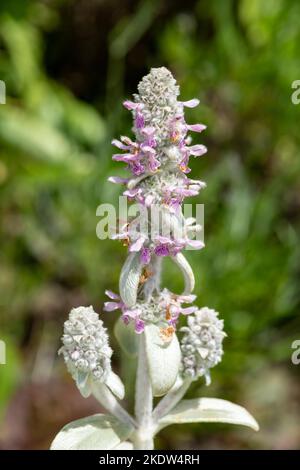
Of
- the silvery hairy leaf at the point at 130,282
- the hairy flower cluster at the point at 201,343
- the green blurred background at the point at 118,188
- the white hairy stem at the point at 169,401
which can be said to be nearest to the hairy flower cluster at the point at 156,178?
the silvery hairy leaf at the point at 130,282

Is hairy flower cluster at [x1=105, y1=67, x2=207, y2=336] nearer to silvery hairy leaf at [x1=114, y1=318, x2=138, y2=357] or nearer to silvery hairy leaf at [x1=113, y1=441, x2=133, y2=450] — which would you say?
silvery hairy leaf at [x1=114, y1=318, x2=138, y2=357]

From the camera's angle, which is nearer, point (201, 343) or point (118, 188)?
point (201, 343)

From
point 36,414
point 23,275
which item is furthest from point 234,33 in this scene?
point 36,414

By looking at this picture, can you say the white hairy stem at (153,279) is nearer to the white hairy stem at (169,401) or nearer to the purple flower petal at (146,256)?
the purple flower petal at (146,256)

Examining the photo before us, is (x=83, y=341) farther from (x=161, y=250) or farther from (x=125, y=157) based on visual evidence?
(x=125, y=157)

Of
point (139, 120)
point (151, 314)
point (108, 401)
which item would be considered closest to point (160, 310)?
point (151, 314)
